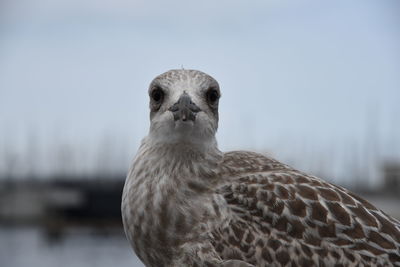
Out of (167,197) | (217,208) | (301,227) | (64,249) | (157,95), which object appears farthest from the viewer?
(64,249)

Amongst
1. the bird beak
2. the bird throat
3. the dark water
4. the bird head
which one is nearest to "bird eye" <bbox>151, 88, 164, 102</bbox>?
the bird head

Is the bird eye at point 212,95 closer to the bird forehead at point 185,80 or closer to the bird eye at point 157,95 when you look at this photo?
the bird forehead at point 185,80

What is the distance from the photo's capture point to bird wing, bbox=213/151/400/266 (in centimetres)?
555

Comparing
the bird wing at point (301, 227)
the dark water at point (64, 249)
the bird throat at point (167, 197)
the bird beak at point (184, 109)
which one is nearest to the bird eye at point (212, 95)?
the bird beak at point (184, 109)

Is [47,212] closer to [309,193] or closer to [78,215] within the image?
[78,215]

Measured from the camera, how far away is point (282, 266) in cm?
551

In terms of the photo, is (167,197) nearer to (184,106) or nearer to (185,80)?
(184,106)

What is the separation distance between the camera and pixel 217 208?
583 centimetres

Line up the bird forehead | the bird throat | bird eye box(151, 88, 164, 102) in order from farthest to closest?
bird eye box(151, 88, 164, 102)
the bird forehead
the bird throat

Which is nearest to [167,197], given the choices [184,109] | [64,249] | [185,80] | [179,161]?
[179,161]

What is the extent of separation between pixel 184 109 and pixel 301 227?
4.71 ft

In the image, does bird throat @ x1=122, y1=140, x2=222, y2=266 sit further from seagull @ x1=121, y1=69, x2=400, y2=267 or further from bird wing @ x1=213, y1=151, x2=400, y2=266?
bird wing @ x1=213, y1=151, x2=400, y2=266

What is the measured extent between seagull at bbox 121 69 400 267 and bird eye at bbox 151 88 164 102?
0.01 meters

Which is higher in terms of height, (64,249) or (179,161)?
(179,161)
